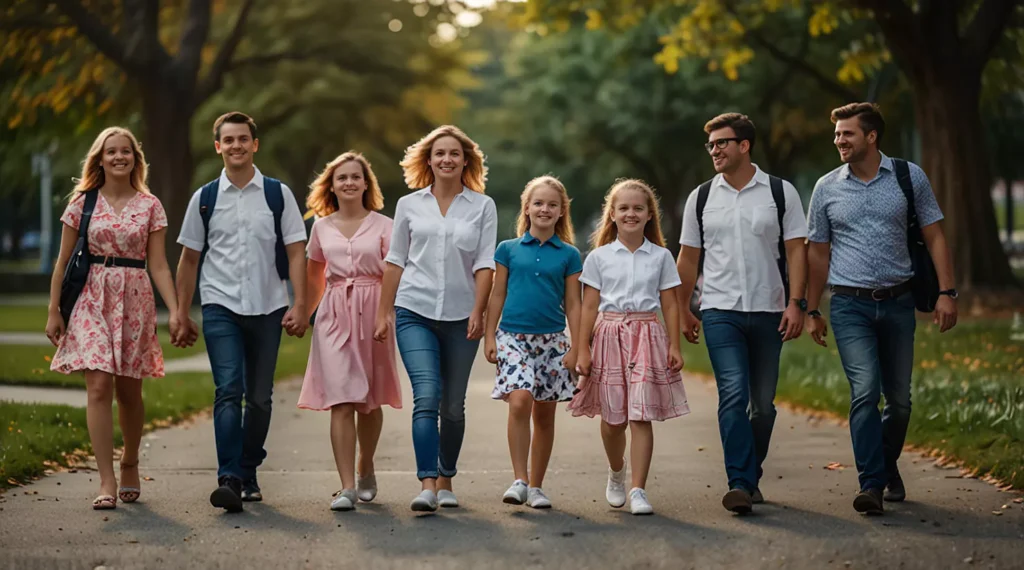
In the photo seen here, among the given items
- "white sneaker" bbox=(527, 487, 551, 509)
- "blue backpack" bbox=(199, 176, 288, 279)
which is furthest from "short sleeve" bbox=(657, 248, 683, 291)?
"blue backpack" bbox=(199, 176, 288, 279)

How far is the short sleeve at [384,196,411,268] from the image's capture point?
7824 mm

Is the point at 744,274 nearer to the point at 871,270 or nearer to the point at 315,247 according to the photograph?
the point at 871,270

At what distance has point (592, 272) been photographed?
7801 millimetres

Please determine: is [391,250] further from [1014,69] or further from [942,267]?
[1014,69]

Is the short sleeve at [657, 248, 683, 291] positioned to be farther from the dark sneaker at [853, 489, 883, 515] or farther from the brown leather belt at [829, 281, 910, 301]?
the dark sneaker at [853, 489, 883, 515]

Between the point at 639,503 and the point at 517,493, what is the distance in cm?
61

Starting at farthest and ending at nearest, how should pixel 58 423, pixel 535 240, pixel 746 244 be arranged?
pixel 58 423 < pixel 535 240 < pixel 746 244

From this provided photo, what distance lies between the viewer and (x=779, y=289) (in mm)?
7719

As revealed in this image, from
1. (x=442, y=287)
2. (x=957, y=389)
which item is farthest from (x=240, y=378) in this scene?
(x=957, y=389)

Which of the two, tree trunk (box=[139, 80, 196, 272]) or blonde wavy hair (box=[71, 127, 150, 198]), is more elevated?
tree trunk (box=[139, 80, 196, 272])

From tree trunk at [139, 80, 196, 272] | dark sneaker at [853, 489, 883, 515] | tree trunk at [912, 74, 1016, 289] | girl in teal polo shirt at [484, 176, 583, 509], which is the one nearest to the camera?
dark sneaker at [853, 489, 883, 515]

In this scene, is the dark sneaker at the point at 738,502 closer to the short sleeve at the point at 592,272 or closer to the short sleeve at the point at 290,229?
the short sleeve at the point at 592,272

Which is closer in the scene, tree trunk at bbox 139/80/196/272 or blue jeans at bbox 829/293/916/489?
blue jeans at bbox 829/293/916/489

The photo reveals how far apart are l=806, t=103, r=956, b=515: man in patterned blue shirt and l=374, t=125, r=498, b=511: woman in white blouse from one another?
1.67 m
